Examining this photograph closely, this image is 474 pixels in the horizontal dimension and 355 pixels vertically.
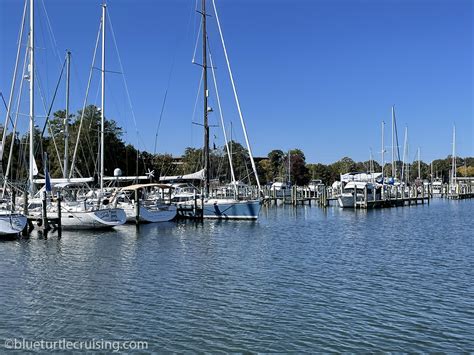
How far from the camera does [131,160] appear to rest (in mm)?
95312

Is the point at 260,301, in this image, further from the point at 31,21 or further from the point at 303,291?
the point at 31,21

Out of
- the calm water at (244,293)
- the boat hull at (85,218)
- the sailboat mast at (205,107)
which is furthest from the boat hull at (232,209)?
the calm water at (244,293)

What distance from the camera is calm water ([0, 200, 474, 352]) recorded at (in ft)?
46.0

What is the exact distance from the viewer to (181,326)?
1484cm

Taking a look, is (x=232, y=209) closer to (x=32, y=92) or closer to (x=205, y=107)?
(x=205, y=107)

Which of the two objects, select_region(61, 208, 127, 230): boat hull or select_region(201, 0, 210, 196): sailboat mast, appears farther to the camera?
select_region(201, 0, 210, 196): sailboat mast

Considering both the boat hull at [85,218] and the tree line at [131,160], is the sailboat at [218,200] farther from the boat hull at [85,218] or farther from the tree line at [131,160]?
the boat hull at [85,218]

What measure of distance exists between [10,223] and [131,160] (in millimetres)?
62546

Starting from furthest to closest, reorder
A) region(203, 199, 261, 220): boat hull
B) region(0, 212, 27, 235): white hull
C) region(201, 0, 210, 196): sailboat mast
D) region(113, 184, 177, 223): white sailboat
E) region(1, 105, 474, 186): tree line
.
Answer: region(1, 105, 474, 186): tree line → region(201, 0, 210, 196): sailboat mast → region(203, 199, 261, 220): boat hull → region(113, 184, 177, 223): white sailboat → region(0, 212, 27, 235): white hull

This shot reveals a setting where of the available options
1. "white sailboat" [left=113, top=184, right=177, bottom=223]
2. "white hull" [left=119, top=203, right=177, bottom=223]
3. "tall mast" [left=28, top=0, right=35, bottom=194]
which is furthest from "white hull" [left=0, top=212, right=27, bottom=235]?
"white hull" [left=119, top=203, right=177, bottom=223]

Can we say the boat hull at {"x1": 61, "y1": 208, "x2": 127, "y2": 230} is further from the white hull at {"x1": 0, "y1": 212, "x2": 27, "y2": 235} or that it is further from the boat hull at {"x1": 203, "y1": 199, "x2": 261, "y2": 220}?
the boat hull at {"x1": 203, "y1": 199, "x2": 261, "y2": 220}

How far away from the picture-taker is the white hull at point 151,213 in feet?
151

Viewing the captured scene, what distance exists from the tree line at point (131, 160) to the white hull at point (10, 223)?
43.8ft

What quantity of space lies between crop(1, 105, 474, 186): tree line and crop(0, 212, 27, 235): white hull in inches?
526
